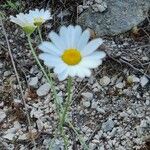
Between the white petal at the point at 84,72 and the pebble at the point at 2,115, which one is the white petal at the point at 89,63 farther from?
the pebble at the point at 2,115

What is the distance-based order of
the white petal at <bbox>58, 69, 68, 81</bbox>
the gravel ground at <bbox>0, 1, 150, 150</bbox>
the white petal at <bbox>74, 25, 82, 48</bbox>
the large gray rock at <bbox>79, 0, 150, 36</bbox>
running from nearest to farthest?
1. the white petal at <bbox>58, 69, 68, 81</bbox>
2. the white petal at <bbox>74, 25, 82, 48</bbox>
3. the gravel ground at <bbox>0, 1, 150, 150</bbox>
4. the large gray rock at <bbox>79, 0, 150, 36</bbox>

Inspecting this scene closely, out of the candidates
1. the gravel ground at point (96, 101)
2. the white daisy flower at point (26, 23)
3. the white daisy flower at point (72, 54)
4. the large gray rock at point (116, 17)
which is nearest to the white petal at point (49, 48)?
the white daisy flower at point (72, 54)

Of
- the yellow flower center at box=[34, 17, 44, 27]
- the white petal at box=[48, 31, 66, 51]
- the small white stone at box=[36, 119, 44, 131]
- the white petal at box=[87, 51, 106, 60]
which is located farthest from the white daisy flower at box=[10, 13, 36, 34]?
the small white stone at box=[36, 119, 44, 131]

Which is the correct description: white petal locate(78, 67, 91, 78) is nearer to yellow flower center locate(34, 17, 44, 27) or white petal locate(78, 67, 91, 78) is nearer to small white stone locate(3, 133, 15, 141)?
Answer: yellow flower center locate(34, 17, 44, 27)

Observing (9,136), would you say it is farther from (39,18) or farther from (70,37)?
(70,37)

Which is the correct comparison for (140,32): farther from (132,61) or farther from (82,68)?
(82,68)

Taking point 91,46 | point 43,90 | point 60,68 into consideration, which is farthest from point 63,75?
point 43,90

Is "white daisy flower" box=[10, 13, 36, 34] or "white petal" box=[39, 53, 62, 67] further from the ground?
"white daisy flower" box=[10, 13, 36, 34]
